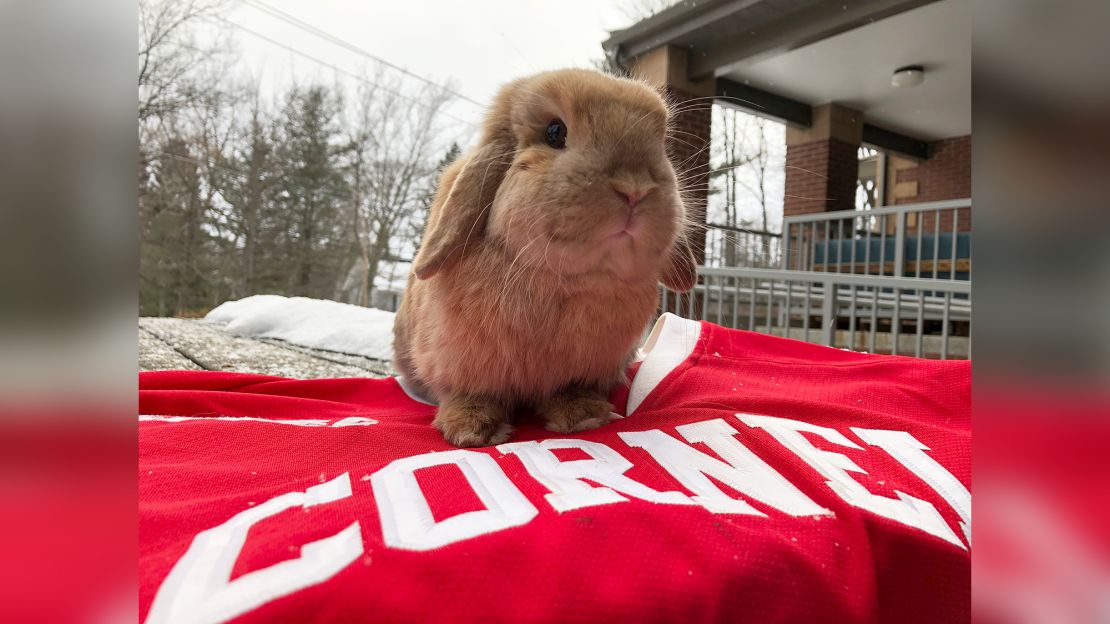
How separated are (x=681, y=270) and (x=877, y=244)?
5032 millimetres

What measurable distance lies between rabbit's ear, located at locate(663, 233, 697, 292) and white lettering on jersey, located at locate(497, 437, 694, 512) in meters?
0.35

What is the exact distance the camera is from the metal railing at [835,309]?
3.05 meters

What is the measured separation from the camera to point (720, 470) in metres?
0.63

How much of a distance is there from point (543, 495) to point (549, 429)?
34 cm

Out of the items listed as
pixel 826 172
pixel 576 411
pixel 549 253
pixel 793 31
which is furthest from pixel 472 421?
pixel 826 172

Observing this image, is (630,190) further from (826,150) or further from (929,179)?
(929,179)

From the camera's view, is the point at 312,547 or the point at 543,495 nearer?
the point at 312,547

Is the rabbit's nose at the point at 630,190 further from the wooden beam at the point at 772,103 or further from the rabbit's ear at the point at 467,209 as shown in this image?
the wooden beam at the point at 772,103

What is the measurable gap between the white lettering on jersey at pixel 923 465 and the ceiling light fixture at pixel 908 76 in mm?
4362

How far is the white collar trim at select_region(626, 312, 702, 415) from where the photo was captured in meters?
1.03
